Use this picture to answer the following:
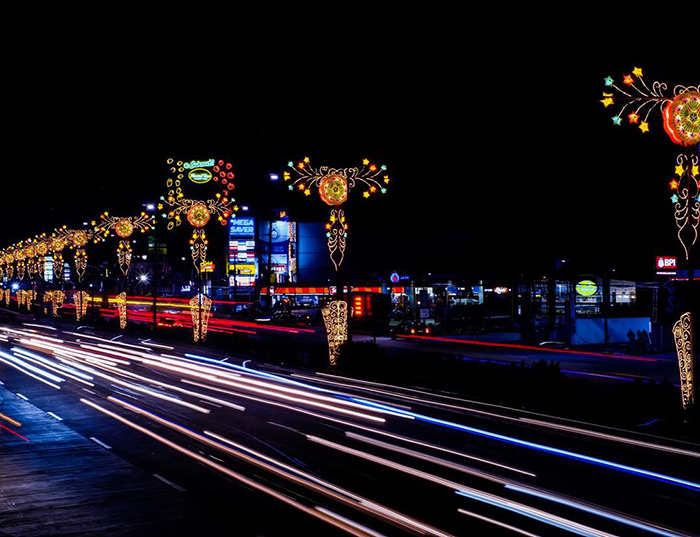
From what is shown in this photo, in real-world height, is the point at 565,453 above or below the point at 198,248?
below

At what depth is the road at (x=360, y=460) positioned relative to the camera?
845cm

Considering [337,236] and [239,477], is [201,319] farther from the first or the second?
[239,477]

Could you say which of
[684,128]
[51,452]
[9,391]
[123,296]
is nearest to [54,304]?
[123,296]

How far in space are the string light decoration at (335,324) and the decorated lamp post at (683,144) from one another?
12720mm

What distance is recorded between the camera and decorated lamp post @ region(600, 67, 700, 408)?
1475 cm

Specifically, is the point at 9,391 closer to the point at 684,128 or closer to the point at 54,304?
the point at 684,128

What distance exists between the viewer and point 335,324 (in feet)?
84.3

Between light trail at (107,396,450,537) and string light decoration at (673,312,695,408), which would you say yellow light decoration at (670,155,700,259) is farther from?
light trail at (107,396,450,537)

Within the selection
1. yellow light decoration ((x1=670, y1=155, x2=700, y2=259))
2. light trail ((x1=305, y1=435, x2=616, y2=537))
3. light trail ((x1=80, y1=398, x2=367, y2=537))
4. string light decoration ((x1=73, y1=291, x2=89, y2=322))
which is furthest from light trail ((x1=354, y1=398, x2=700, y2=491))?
string light decoration ((x1=73, y1=291, x2=89, y2=322))

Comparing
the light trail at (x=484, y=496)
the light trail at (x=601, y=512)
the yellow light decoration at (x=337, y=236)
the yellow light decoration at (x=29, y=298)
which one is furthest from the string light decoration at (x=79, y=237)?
the light trail at (x=601, y=512)

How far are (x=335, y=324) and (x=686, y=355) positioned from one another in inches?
523

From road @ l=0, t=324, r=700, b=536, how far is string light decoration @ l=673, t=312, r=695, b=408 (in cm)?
198

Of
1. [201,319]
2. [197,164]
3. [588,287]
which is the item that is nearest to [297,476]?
[201,319]

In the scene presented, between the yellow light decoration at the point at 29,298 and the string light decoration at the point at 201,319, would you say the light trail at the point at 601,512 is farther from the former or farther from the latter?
the yellow light decoration at the point at 29,298
